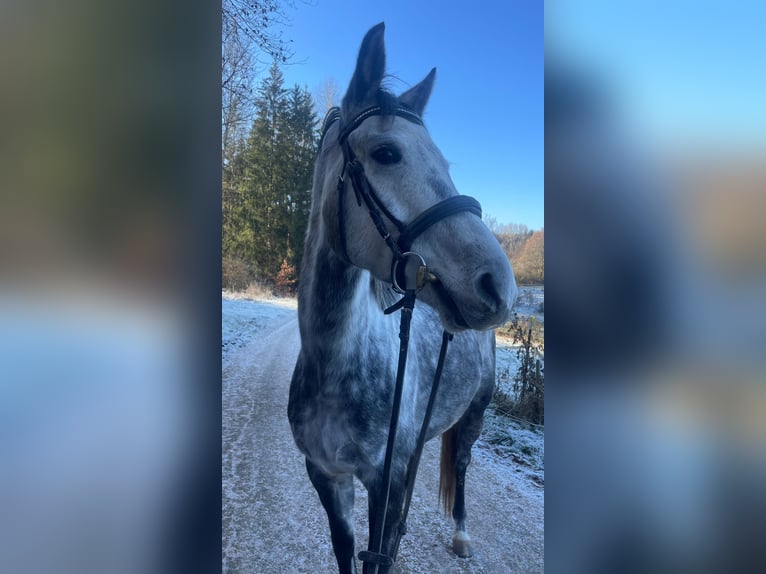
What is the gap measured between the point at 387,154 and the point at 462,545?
5.51 ft

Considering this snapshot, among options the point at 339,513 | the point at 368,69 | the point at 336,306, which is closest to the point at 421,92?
the point at 368,69

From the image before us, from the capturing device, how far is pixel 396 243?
47.3 inches

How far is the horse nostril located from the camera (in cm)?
106

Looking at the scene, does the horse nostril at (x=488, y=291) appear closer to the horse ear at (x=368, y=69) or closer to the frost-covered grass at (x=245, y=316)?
the horse ear at (x=368, y=69)

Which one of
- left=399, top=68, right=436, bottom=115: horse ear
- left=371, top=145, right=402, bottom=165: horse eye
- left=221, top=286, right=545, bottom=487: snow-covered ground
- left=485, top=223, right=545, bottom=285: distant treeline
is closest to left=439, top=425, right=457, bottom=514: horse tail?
left=221, top=286, right=545, bottom=487: snow-covered ground

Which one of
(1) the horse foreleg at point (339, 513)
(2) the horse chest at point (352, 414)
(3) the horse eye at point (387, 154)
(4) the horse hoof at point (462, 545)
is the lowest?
(4) the horse hoof at point (462, 545)

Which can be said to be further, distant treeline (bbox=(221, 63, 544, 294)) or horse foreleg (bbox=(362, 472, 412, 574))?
distant treeline (bbox=(221, 63, 544, 294))

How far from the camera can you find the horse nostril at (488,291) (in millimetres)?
1064

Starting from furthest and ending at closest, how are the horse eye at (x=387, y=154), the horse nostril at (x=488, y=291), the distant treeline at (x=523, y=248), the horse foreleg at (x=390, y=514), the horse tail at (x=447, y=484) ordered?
1. the horse tail at (x=447, y=484)
2. the distant treeline at (x=523, y=248)
3. the horse foreleg at (x=390, y=514)
4. the horse eye at (x=387, y=154)
5. the horse nostril at (x=488, y=291)

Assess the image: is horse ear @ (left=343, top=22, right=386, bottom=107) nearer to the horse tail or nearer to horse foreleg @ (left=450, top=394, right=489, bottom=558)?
horse foreleg @ (left=450, top=394, right=489, bottom=558)

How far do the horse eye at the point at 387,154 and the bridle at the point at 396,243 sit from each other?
0.06 m

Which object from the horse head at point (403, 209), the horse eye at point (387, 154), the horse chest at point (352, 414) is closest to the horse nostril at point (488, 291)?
the horse head at point (403, 209)
